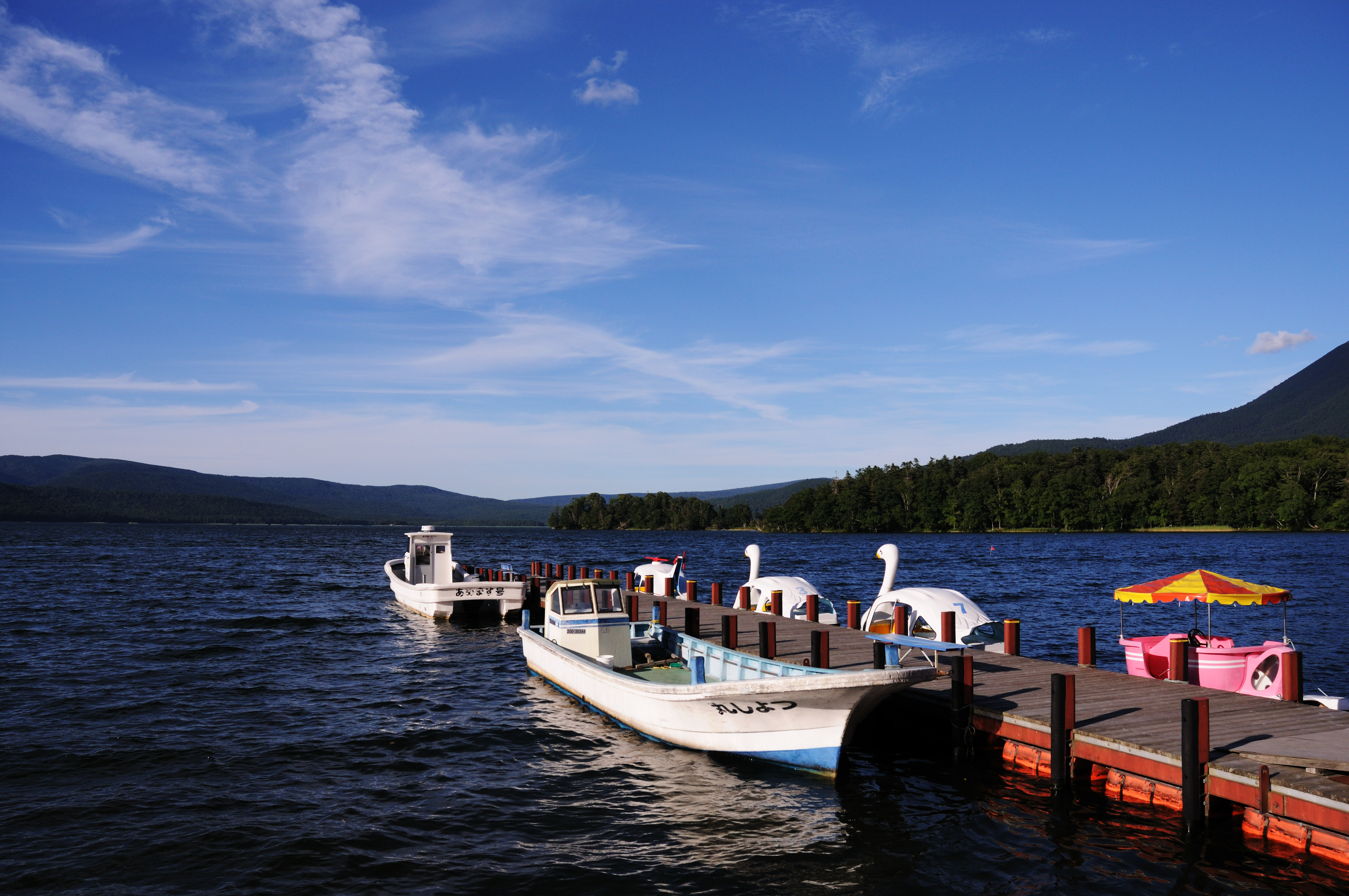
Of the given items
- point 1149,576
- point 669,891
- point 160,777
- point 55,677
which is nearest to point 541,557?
point 1149,576

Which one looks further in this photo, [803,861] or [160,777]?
[160,777]

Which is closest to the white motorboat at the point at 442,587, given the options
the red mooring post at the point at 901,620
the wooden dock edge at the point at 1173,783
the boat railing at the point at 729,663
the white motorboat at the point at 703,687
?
the white motorboat at the point at 703,687

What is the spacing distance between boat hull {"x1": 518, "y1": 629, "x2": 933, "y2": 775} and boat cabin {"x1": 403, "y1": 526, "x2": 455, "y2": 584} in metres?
21.5

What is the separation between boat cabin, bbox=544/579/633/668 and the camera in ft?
61.8

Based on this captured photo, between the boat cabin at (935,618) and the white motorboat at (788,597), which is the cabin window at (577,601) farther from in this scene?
the white motorboat at (788,597)

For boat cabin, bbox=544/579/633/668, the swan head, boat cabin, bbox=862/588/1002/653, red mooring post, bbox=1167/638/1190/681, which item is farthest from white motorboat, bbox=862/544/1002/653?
boat cabin, bbox=544/579/633/668

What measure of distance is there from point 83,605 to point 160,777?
31960 millimetres

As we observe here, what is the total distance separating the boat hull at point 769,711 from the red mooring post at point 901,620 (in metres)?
6.64

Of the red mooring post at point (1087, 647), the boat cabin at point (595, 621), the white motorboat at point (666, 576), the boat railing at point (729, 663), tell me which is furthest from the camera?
the white motorboat at point (666, 576)

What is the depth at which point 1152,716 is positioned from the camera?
1323cm

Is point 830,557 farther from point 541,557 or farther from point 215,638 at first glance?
point 215,638

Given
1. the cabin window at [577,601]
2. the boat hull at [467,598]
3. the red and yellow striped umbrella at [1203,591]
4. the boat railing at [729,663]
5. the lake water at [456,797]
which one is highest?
the red and yellow striped umbrella at [1203,591]

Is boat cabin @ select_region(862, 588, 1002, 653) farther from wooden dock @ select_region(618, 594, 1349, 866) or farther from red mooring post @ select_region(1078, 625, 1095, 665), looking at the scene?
red mooring post @ select_region(1078, 625, 1095, 665)

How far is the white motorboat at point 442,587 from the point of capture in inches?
1334
